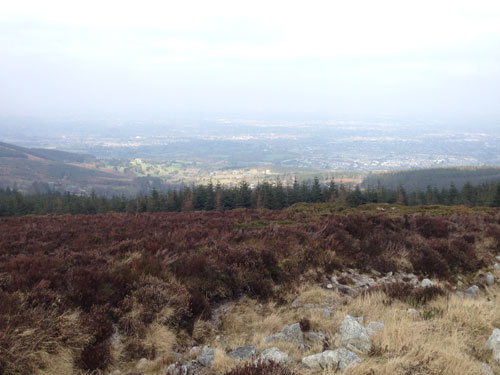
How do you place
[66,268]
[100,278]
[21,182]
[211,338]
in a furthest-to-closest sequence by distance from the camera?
1. [21,182]
2. [66,268]
3. [100,278]
4. [211,338]

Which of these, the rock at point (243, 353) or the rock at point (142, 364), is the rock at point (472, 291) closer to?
the rock at point (243, 353)

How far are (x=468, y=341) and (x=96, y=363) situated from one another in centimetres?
607

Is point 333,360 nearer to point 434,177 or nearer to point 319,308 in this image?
point 319,308

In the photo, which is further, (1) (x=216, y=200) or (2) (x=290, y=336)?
(1) (x=216, y=200)

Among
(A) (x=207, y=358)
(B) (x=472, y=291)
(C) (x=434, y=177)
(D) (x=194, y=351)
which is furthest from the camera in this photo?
(C) (x=434, y=177)

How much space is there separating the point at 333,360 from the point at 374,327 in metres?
1.54

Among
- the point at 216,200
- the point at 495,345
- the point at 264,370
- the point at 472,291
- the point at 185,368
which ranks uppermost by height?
the point at 264,370

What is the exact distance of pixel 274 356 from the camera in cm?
425

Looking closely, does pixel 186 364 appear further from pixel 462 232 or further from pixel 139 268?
pixel 462 232

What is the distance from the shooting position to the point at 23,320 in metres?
4.61

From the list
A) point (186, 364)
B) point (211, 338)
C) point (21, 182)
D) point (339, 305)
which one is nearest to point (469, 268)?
point (339, 305)

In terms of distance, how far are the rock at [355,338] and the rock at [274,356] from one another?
3.48 feet

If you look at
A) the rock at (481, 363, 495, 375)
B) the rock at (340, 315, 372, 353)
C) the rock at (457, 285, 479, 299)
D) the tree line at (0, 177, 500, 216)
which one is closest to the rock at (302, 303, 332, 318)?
the rock at (340, 315, 372, 353)

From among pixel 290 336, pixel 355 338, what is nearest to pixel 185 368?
pixel 290 336
